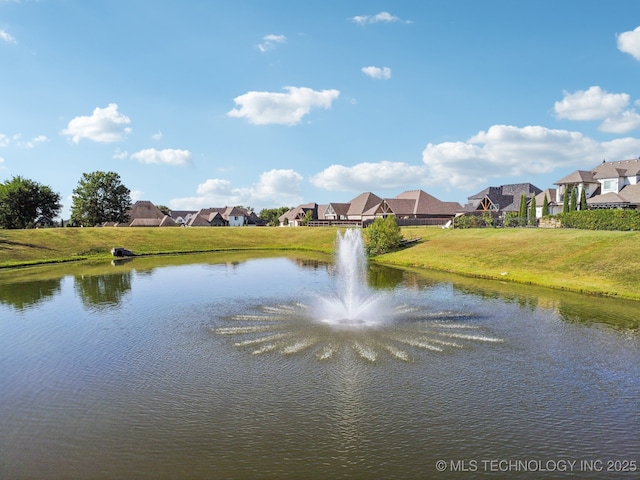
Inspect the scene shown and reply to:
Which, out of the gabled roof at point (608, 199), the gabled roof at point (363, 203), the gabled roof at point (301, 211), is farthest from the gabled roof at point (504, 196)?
the gabled roof at point (301, 211)

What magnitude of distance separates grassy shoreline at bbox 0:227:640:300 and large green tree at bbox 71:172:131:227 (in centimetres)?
3091

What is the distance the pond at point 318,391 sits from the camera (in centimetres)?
1398

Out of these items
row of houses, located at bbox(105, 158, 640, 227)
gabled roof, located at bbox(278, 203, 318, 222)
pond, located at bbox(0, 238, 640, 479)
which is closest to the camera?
pond, located at bbox(0, 238, 640, 479)

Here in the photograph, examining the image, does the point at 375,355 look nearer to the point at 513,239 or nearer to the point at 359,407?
the point at 359,407

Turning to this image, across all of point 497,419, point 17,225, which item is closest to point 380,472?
point 497,419

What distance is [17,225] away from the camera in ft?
405

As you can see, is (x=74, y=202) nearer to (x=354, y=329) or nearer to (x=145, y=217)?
(x=145, y=217)

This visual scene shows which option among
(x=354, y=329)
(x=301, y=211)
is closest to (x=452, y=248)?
(x=354, y=329)

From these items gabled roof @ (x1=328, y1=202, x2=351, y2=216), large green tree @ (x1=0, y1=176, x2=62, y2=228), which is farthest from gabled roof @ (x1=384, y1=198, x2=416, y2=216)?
large green tree @ (x1=0, y1=176, x2=62, y2=228)

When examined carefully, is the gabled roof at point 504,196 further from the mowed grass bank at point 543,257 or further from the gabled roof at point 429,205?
the mowed grass bank at point 543,257

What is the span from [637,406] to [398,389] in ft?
31.9

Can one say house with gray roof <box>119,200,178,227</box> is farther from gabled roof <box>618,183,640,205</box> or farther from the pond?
gabled roof <box>618,183,640,205</box>

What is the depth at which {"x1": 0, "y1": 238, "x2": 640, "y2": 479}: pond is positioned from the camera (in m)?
14.0

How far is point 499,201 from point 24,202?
136 meters
